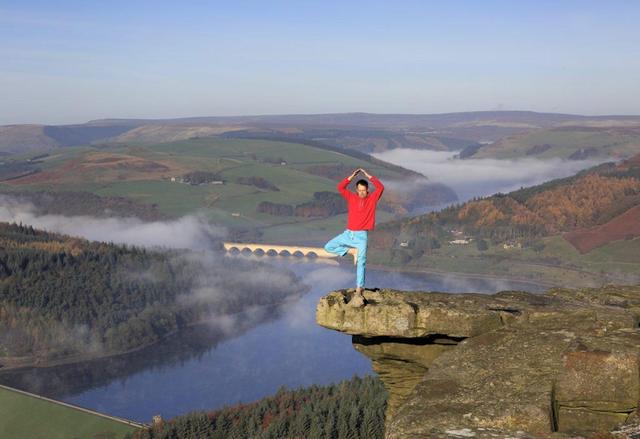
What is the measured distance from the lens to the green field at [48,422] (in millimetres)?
152625

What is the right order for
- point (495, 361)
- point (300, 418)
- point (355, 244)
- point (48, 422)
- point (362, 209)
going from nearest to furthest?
point (495, 361) < point (362, 209) < point (355, 244) < point (300, 418) < point (48, 422)

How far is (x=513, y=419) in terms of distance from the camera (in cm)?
1762

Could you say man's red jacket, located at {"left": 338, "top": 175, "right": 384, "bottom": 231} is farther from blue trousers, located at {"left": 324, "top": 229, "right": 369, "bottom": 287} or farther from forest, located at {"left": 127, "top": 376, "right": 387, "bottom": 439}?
forest, located at {"left": 127, "top": 376, "right": 387, "bottom": 439}

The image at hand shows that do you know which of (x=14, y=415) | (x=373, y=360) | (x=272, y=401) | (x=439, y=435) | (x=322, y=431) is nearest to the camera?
(x=439, y=435)

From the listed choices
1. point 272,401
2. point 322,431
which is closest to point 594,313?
point 322,431

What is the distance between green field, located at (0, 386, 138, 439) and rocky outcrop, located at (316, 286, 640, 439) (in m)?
135

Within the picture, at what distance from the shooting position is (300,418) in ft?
385

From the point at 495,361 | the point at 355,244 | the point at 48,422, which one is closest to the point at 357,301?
the point at 355,244

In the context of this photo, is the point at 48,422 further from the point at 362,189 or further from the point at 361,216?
the point at 362,189

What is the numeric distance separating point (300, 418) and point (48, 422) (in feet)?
233

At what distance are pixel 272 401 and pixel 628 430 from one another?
415 feet

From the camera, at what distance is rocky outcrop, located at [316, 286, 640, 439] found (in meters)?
17.8

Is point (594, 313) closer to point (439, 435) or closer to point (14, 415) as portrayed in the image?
point (439, 435)

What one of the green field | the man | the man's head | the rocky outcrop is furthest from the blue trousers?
the green field
